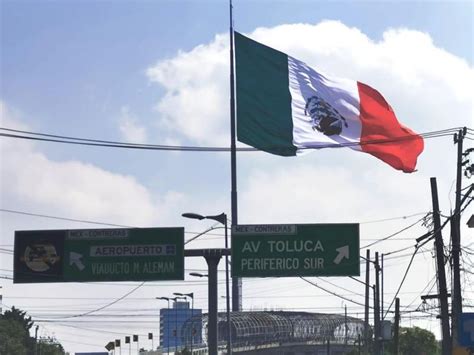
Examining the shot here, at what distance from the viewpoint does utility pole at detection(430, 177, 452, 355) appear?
41156 millimetres

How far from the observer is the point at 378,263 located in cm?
6488

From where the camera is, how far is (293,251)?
3241cm

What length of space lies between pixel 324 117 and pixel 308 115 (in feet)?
2.00

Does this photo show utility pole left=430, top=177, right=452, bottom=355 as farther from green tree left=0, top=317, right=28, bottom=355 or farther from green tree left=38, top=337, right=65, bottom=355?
green tree left=38, top=337, right=65, bottom=355

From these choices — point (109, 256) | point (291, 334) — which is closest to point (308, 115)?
point (109, 256)

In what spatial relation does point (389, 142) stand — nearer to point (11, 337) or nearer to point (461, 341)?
point (461, 341)

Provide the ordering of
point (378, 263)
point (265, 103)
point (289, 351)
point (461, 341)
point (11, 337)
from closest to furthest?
point (461, 341), point (265, 103), point (378, 263), point (11, 337), point (289, 351)

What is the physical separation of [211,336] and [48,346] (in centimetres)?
15912

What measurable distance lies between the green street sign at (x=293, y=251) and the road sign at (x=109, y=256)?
2.12 meters

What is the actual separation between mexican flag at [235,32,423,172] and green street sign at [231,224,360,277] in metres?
3.83

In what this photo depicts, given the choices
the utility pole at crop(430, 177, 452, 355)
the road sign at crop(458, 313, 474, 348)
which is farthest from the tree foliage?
the road sign at crop(458, 313, 474, 348)

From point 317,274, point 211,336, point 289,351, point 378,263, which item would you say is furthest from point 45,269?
point 289,351

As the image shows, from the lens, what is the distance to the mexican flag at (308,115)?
116ft

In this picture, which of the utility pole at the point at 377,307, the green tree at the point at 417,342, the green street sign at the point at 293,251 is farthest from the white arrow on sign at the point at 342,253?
the green tree at the point at 417,342
